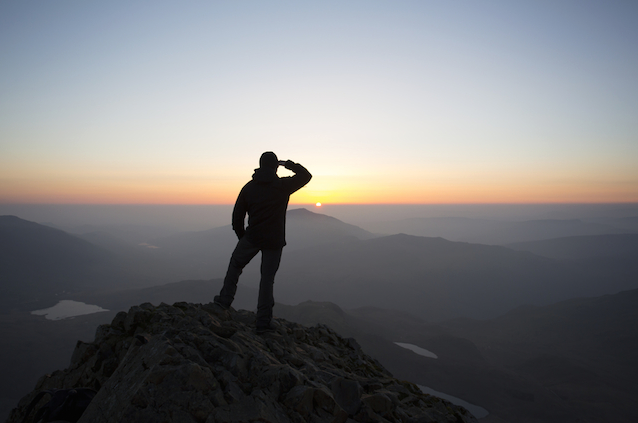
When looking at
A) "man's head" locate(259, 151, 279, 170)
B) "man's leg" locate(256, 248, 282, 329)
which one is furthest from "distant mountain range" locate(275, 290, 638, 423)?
"man's head" locate(259, 151, 279, 170)

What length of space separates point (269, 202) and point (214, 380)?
12.0 ft

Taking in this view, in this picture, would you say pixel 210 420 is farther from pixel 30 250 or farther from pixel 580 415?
pixel 30 250

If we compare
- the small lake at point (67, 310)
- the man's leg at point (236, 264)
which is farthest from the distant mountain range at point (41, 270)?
the man's leg at point (236, 264)

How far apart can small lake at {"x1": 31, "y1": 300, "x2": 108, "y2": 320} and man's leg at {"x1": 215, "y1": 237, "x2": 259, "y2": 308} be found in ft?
427

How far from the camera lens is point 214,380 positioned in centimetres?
464

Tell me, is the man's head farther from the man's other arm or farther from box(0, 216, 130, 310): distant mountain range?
box(0, 216, 130, 310): distant mountain range

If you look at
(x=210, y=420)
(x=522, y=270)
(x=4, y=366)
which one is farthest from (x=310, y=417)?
(x=522, y=270)

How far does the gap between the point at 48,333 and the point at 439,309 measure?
146222mm

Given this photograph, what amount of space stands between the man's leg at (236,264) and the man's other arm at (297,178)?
1.66 metres

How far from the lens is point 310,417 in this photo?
485 centimetres

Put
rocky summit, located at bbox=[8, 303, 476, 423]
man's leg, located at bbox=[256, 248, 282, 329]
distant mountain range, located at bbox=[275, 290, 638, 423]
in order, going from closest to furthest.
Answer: rocky summit, located at bbox=[8, 303, 476, 423]
man's leg, located at bbox=[256, 248, 282, 329]
distant mountain range, located at bbox=[275, 290, 638, 423]

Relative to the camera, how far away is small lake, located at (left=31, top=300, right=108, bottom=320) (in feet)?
355

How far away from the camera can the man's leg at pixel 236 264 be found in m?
7.24

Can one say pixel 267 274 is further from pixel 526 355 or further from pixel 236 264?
pixel 526 355
